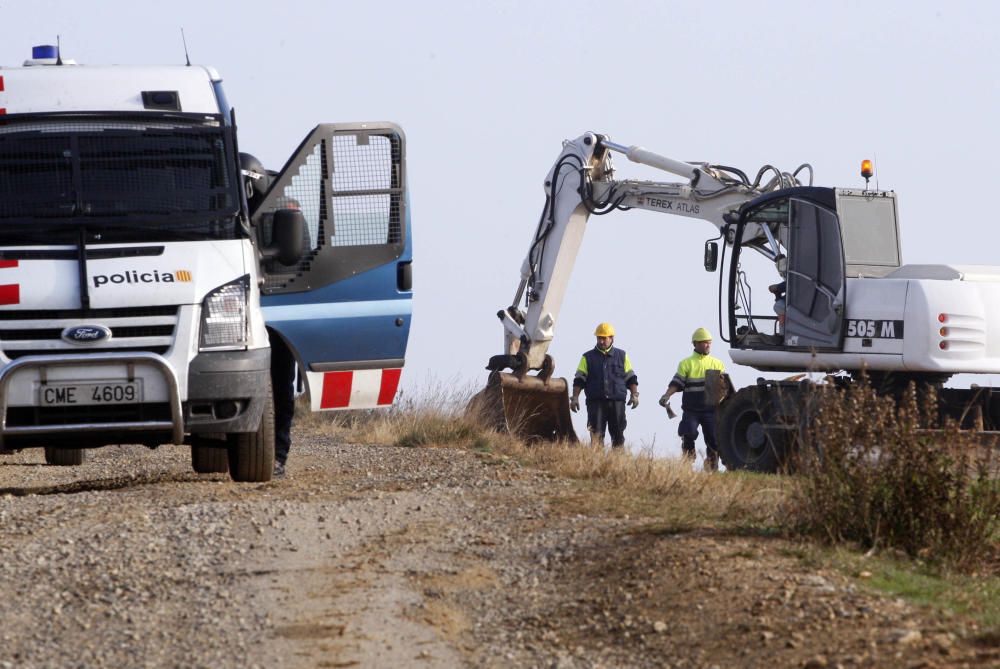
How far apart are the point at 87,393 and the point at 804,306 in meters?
10.7

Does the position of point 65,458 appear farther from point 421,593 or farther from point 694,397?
point 694,397

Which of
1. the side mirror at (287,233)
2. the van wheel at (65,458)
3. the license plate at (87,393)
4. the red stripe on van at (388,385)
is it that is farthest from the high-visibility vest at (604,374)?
Result: the license plate at (87,393)

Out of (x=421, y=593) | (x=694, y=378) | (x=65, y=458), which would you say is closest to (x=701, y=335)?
(x=694, y=378)

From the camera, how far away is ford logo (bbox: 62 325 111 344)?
33.8ft

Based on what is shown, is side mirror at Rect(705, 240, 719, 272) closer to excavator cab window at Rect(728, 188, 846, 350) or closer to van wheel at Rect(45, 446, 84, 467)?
excavator cab window at Rect(728, 188, 846, 350)

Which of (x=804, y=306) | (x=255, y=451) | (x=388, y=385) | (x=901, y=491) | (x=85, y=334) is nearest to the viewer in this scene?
(x=901, y=491)

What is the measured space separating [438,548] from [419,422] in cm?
968

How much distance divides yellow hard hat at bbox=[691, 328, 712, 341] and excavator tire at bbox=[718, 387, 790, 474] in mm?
2245

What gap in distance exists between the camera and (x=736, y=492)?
1092 centimetres

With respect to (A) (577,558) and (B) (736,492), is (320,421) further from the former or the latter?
(A) (577,558)

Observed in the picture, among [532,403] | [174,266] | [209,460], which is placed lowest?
[532,403]

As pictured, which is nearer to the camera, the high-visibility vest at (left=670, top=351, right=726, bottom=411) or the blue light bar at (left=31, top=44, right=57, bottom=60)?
the blue light bar at (left=31, top=44, right=57, bottom=60)

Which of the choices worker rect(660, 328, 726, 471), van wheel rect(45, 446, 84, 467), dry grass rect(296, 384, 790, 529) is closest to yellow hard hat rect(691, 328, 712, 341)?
worker rect(660, 328, 726, 471)

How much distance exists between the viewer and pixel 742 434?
20.0m
